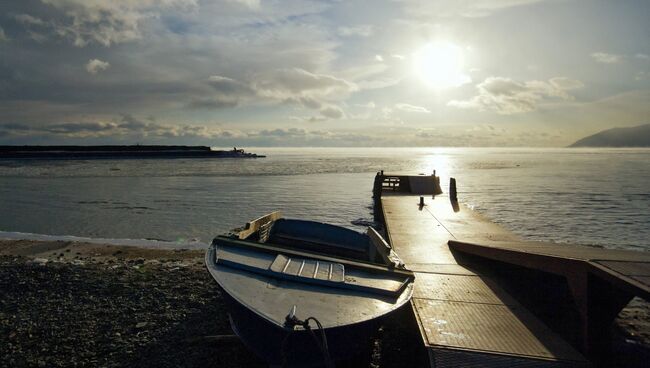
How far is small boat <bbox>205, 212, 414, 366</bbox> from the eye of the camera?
4.78m

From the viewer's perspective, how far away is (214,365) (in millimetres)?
6227

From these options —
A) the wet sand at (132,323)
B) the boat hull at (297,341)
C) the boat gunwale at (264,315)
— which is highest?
the boat gunwale at (264,315)

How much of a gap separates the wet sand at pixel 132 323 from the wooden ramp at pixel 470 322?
768 mm

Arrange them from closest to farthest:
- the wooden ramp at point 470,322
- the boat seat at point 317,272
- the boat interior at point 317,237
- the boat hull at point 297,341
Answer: the wooden ramp at point 470,322, the boat hull at point 297,341, the boat seat at point 317,272, the boat interior at point 317,237

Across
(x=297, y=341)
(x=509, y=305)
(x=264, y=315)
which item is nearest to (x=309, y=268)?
(x=264, y=315)

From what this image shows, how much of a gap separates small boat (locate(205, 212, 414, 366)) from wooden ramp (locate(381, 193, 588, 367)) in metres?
0.58

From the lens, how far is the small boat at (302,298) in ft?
15.7

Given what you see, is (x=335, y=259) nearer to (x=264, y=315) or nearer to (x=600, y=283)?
(x=264, y=315)

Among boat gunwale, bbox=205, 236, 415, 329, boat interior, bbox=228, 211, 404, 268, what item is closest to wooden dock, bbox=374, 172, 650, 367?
boat gunwale, bbox=205, 236, 415, 329

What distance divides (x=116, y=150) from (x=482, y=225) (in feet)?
426

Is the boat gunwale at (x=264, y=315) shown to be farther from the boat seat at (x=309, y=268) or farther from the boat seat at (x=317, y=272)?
the boat seat at (x=309, y=268)

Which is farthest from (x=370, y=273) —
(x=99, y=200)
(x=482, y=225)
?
(x=99, y=200)

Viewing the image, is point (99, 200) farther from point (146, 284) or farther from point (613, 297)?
point (613, 297)

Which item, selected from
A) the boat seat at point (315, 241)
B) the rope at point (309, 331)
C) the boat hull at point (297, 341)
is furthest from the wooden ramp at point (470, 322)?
the rope at point (309, 331)
